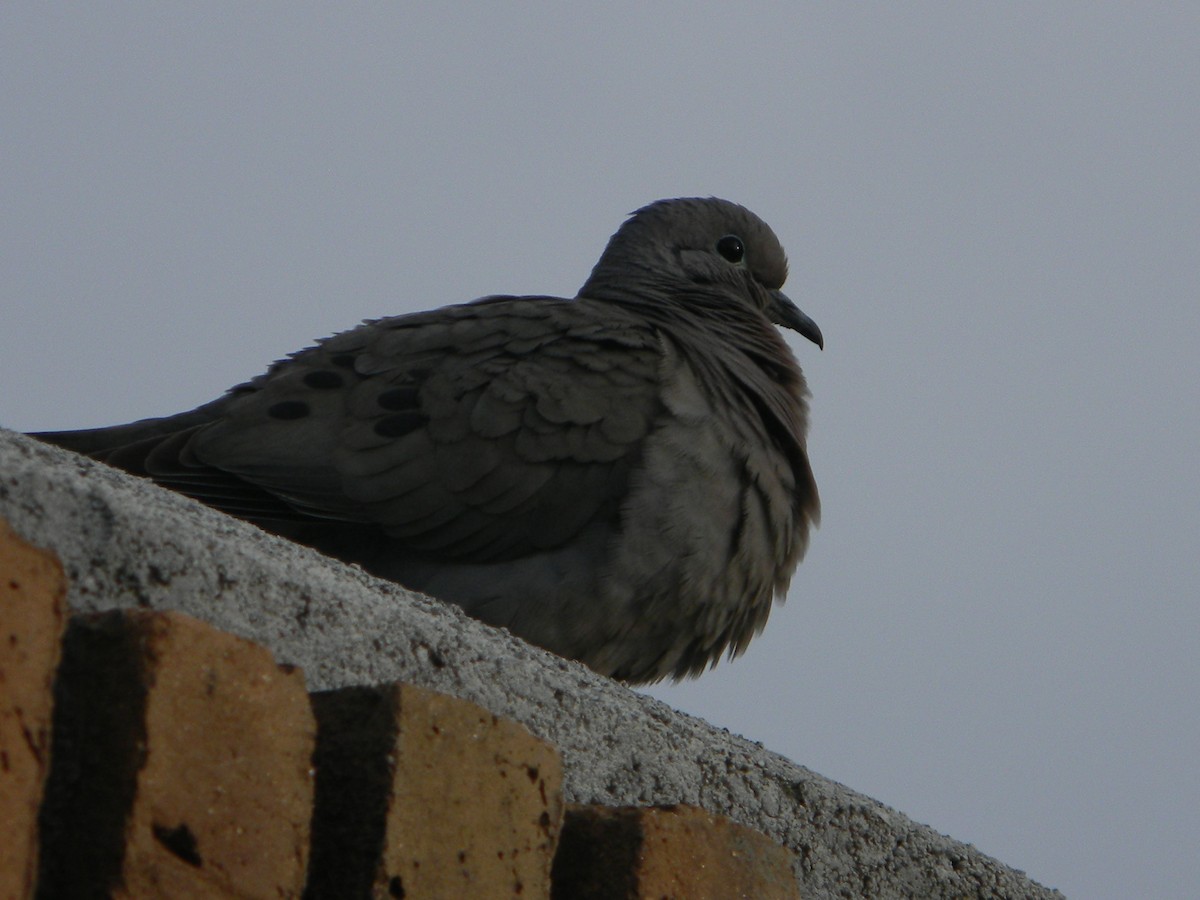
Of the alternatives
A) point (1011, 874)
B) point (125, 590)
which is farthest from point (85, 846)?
point (1011, 874)

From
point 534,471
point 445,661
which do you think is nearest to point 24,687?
point 445,661

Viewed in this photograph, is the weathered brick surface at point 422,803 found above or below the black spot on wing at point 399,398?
below

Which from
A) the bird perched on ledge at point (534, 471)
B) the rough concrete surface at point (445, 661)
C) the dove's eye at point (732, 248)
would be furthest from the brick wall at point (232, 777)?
the dove's eye at point (732, 248)

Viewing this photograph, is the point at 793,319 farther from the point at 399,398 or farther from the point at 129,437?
the point at 129,437

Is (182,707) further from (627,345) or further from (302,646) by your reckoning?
(627,345)

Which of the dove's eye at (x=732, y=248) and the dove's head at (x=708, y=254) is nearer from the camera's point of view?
the dove's head at (x=708, y=254)

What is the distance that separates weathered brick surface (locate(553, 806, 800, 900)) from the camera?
161cm

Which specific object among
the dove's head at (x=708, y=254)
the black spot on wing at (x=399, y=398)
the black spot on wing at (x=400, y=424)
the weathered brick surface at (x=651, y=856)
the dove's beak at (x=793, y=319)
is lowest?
the weathered brick surface at (x=651, y=856)

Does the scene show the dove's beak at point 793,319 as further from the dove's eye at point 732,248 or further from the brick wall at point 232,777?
the brick wall at point 232,777

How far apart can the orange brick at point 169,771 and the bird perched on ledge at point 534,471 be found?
2.18m

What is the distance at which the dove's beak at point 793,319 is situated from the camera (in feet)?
17.8

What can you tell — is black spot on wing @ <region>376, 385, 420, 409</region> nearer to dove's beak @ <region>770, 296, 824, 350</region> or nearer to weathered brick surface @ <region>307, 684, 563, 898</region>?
dove's beak @ <region>770, 296, 824, 350</region>

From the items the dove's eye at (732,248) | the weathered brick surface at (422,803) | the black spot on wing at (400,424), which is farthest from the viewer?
the dove's eye at (732,248)

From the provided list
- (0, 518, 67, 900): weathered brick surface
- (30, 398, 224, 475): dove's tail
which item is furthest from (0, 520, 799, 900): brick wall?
(30, 398, 224, 475): dove's tail
